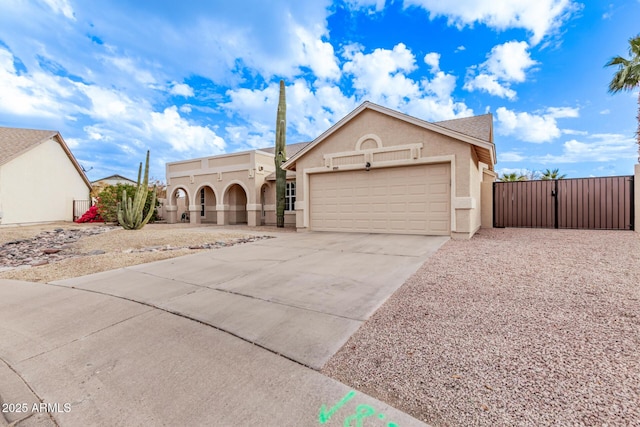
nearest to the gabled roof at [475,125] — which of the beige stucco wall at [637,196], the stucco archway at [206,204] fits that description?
the beige stucco wall at [637,196]

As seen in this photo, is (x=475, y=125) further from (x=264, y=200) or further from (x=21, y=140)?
(x=21, y=140)

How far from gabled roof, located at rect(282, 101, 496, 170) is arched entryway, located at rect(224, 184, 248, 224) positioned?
7.24 metres

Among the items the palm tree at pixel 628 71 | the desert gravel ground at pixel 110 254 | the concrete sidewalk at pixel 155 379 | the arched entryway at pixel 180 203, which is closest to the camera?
the concrete sidewalk at pixel 155 379

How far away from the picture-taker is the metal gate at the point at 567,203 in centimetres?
1139

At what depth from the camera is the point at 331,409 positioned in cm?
189

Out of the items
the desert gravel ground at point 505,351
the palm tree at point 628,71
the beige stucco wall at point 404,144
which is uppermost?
the palm tree at point 628,71

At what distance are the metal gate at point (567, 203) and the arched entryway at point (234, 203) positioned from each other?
49.6ft

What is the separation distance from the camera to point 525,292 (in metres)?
3.96

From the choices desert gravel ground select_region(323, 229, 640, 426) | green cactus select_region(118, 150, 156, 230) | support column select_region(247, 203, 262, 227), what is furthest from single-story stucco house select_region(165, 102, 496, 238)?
green cactus select_region(118, 150, 156, 230)

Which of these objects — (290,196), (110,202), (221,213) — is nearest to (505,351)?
(290,196)

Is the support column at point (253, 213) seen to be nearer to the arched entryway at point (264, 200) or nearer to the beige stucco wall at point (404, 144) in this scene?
the arched entryway at point (264, 200)

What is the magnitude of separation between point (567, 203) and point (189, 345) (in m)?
15.5

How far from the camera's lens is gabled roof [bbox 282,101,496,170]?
9250 mm

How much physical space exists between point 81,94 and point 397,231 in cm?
2287
